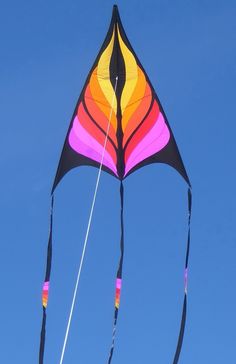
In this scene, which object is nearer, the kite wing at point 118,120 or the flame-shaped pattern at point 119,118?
the kite wing at point 118,120

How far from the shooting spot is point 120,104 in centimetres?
1245

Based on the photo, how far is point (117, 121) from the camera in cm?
1246

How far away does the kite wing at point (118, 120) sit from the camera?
11.8m

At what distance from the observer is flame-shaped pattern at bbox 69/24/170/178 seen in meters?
12.0

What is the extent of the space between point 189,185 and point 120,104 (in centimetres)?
240

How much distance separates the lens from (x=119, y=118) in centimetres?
1245

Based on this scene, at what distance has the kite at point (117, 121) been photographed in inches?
465

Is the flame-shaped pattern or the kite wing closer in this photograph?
the kite wing

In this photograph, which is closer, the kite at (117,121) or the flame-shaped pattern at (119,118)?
the kite at (117,121)

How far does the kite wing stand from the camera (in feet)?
38.9

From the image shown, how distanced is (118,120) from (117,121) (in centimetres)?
3

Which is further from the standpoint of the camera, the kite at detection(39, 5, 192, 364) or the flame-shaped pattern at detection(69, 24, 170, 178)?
the flame-shaped pattern at detection(69, 24, 170, 178)

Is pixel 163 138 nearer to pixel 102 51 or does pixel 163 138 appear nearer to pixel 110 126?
pixel 110 126
